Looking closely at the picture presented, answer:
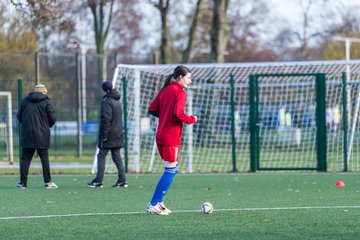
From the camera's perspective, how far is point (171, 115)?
36.9 feet

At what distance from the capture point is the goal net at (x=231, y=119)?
21344 mm

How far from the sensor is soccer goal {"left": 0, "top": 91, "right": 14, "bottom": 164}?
22.6 metres

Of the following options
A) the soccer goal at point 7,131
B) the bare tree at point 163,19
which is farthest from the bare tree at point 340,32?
the soccer goal at point 7,131

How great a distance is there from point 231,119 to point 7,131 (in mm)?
5656

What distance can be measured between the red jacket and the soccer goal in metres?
11.4

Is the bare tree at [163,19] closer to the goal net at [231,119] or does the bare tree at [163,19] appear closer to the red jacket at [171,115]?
the goal net at [231,119]

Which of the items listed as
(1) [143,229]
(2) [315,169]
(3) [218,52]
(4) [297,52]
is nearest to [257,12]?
(4) [297,52]

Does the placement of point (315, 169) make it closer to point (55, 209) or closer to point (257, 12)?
point (55, 209)

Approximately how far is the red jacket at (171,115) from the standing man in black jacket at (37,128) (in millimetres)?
4976

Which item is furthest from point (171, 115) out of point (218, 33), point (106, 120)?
point (218, 33)

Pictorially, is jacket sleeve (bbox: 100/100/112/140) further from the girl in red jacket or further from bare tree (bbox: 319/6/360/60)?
bare tree (bbox: 319/6/360/60)

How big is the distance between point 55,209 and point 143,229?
264 centimetres

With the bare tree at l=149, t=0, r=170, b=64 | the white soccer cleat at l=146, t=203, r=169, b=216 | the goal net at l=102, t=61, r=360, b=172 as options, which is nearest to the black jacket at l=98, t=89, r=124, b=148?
the goal net at l=102, t=61, r=360, b=172

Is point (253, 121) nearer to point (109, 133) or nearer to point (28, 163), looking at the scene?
point (109, 133)
